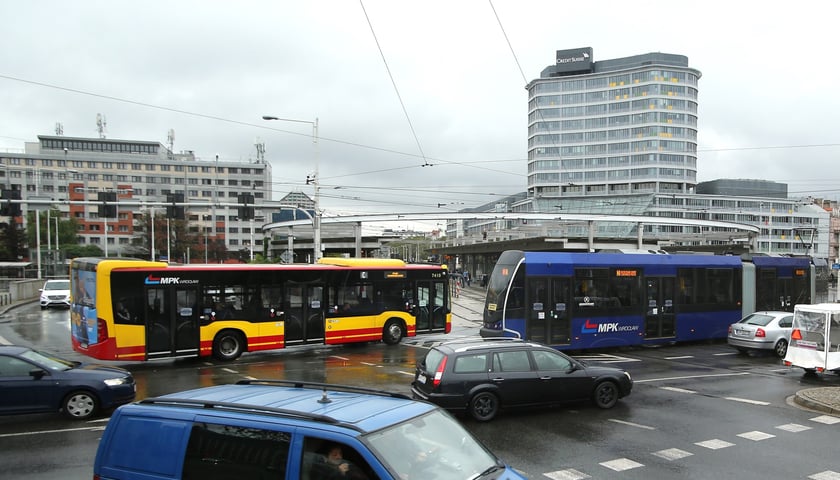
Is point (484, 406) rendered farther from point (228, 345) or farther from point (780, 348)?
point (780, 348)

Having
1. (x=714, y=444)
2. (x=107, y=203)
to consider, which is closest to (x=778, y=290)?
(x=714, y=444)

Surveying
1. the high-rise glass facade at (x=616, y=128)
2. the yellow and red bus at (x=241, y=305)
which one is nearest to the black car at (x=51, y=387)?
the yellow and red bus at (x=241, y=305)

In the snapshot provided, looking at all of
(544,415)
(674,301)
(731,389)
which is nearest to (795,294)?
(674,301)

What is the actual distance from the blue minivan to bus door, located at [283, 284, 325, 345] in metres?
13.6

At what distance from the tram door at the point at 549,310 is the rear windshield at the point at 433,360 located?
8.02 meters

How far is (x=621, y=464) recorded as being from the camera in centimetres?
801

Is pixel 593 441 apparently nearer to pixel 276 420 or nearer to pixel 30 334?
pixel 276 420

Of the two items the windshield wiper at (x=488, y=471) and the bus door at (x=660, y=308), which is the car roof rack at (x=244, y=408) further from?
the bus door at (x=660, y=308)

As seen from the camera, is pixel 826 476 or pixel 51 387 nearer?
pixel 826 476

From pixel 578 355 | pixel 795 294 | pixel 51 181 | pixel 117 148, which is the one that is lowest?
pixel 578 355

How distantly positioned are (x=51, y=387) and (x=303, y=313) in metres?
8.94

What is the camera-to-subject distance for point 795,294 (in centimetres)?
2428

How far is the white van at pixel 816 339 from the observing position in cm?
1388

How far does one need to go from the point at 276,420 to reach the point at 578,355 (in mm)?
16778
